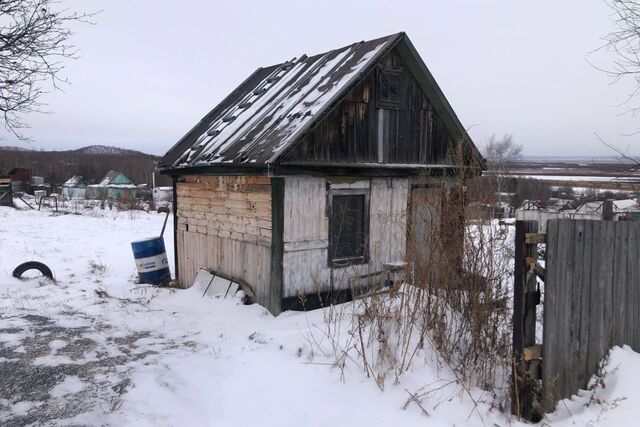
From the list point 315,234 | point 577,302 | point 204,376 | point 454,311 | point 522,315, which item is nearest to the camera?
point 522,315

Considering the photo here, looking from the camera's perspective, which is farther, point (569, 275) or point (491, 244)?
point (491, 244)

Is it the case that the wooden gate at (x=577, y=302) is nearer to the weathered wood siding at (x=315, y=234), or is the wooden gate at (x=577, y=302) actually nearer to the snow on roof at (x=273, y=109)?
the weathered wood siding at (x=315, y=234)

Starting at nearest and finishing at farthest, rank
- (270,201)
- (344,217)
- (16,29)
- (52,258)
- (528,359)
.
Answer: (528,359) < (16,29) < (270,201) < (344,217) < (52,258)

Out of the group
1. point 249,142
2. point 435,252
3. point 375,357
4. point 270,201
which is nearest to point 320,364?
point 375,357

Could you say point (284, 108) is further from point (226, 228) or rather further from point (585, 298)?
point (585, 298)

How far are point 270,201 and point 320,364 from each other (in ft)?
10.7

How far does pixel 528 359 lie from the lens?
4121mm

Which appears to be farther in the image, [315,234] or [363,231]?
[363,231]

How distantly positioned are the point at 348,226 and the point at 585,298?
15.5ft

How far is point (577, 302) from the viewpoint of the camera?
4227 mm

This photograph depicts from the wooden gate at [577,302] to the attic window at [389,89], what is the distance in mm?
5130

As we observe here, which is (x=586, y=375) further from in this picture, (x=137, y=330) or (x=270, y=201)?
(x=137, y=330)

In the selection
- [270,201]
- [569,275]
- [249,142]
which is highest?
[249,142]

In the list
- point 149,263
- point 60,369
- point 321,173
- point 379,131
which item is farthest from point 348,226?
point 149,263
